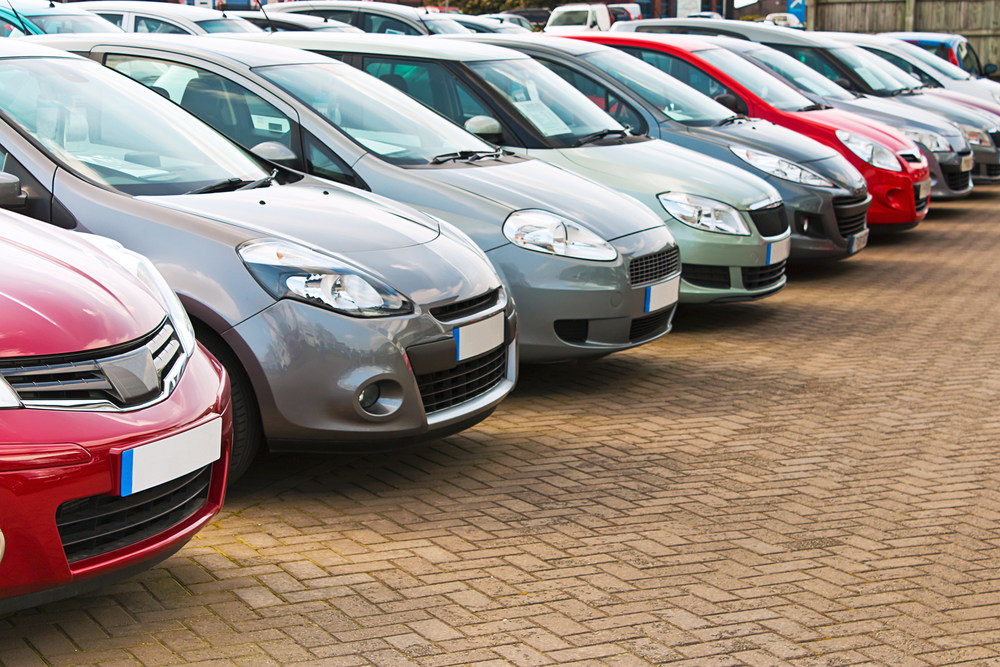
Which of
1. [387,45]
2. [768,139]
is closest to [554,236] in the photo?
[387,45]

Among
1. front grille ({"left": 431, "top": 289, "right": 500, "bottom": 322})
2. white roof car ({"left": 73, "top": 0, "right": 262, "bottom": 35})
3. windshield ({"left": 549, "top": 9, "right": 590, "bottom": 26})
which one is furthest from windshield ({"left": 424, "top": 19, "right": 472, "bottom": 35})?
windshield ({"left": 549, "top": 9, "right": 590, "bottom": 26})

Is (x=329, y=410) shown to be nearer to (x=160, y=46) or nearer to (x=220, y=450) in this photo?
(x=220, y=450)

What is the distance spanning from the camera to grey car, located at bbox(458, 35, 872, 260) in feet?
28.6

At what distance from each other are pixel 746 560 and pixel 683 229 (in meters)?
3.73

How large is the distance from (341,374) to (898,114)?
1026cm

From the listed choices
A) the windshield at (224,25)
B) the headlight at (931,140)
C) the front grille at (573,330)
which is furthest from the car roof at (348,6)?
the front grille at (573,330)

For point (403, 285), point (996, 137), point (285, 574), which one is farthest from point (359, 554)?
point (996, 137)

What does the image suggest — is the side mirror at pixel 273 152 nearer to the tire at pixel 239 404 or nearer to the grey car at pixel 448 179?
the grey car at pixel 448 179

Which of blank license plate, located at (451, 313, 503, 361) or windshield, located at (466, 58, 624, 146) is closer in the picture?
blank license plate, located at (451, 313, 503, 361)

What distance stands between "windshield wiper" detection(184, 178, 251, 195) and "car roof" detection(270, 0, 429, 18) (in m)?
9.20

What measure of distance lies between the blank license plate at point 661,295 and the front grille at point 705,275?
1029 mm

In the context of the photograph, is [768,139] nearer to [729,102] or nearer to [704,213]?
[729,102]

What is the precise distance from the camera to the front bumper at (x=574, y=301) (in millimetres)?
5562

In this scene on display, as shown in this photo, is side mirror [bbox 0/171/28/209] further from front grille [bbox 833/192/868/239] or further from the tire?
front grille [bbox 833/192/868/239]
